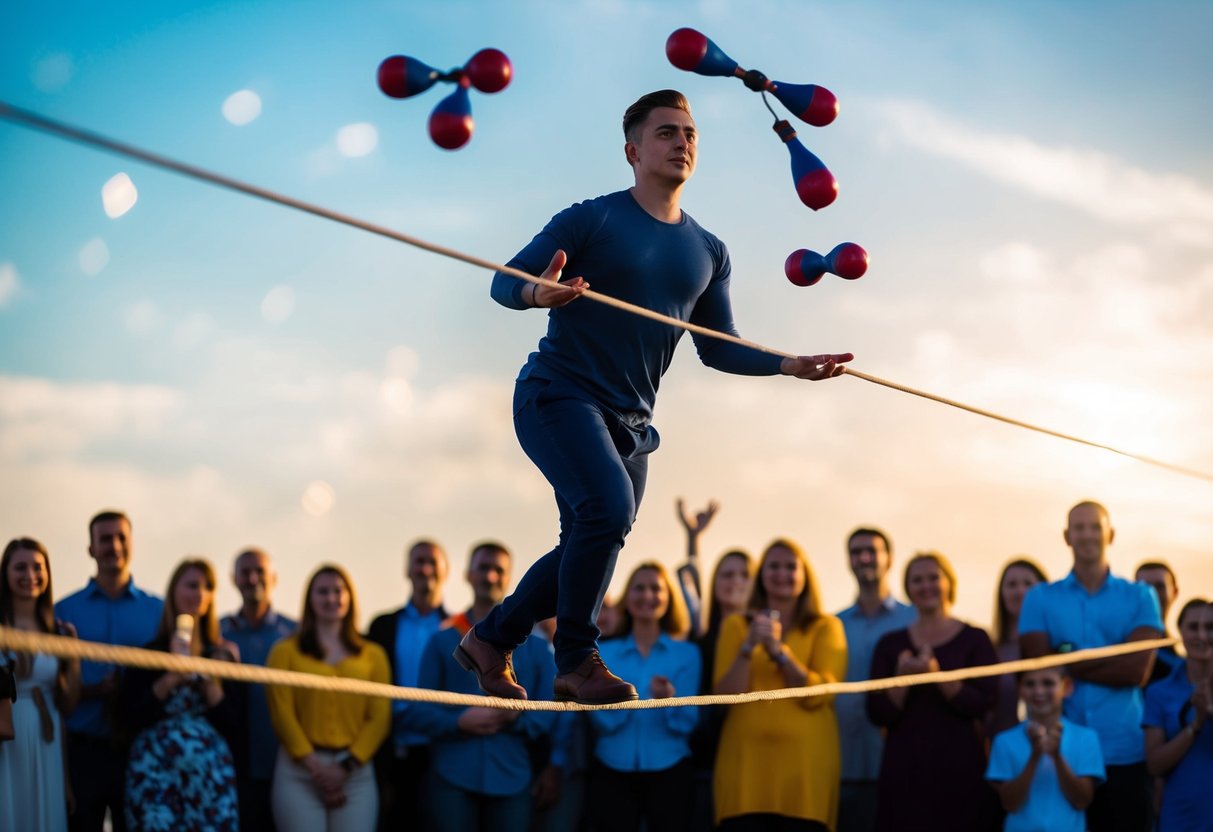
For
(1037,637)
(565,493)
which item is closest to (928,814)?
(1037,637)

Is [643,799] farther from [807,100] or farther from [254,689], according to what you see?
[807,100]

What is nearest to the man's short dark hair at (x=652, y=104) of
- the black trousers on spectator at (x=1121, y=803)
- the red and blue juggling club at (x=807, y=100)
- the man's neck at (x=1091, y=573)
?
the red and blue juggling club at (x=807, y=100)

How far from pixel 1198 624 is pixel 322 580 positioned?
2.97 meters

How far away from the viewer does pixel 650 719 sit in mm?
5035

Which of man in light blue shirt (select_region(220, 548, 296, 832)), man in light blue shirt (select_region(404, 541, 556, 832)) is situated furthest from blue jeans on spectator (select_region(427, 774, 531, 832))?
man in light blue shirt (select_region(220, 548, 296, 832))

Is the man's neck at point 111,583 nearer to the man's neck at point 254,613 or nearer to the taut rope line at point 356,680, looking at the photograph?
the man's neck at point 254,613

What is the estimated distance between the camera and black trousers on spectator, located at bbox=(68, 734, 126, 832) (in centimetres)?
467

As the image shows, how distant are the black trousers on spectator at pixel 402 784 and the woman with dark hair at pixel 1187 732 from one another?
2.45 m

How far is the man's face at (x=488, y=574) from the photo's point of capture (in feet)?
17.3

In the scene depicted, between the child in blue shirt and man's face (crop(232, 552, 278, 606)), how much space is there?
8.38 feet

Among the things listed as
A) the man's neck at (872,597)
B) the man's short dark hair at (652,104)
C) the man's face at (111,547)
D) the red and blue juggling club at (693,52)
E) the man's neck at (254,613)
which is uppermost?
the red and blue juggling club at (693,52)

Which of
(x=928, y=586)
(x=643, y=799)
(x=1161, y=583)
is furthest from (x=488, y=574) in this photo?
(x=1161, y=583)

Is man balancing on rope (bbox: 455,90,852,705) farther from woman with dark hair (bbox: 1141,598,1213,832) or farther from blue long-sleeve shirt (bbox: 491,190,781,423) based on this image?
woman with dark hair (bbox: 1141,598,1213,832)

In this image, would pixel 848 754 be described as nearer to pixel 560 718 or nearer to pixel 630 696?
pixel 560 718
